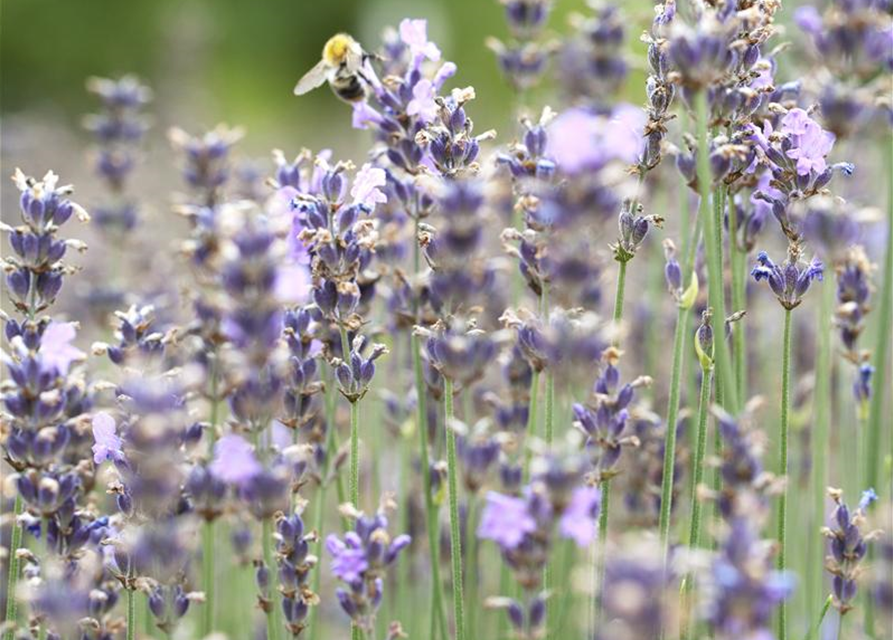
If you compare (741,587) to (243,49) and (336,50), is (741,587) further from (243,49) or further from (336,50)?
(243,49)

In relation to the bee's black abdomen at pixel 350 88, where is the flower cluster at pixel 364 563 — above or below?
below

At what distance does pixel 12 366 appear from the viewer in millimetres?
1709

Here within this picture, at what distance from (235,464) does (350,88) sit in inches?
53.5

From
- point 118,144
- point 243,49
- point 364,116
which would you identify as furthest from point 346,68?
point 243,49

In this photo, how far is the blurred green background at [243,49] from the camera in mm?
12594

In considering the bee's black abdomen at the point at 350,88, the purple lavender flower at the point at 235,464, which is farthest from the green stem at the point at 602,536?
the bee's black abdomen at the point at 350,88

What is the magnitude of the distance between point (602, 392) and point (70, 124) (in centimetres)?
1151

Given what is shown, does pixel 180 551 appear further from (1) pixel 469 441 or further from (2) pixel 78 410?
(2) pixel 78 410

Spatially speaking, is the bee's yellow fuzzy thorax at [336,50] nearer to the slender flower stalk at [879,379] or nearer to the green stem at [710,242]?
the green stem at [710,242]

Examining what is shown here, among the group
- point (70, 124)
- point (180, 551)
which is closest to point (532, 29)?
point (180, 551)

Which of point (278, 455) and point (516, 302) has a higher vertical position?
point (516, 302)

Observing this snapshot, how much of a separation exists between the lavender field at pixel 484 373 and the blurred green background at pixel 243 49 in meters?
9.02

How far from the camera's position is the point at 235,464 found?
145cm

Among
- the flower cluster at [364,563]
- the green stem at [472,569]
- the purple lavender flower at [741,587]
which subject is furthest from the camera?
the green stem at [472,569]
